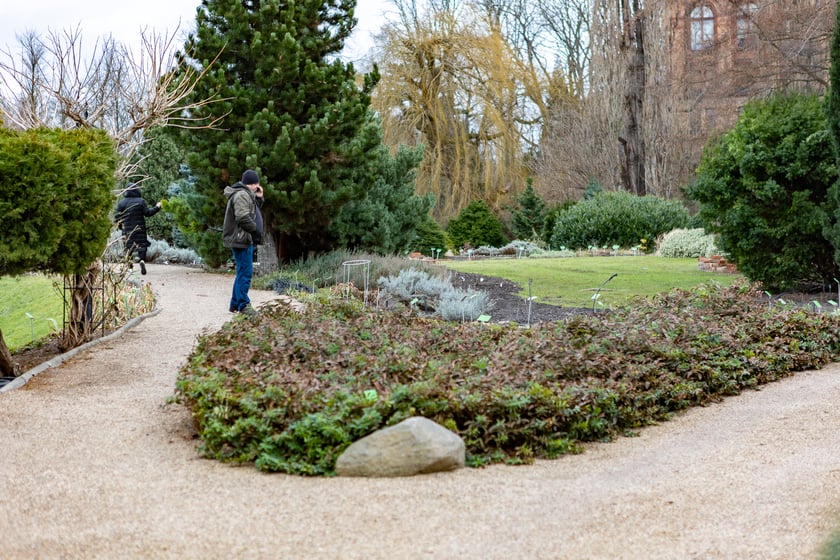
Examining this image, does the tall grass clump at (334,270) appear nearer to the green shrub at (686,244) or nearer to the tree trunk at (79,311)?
the tree trunk at (79,311)

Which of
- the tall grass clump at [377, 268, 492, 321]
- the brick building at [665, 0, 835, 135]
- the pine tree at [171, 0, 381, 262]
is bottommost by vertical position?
the tall grass clump at [377, 268, 492, 321]

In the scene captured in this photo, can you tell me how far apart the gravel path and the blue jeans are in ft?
11.9

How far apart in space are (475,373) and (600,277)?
906 centimetres

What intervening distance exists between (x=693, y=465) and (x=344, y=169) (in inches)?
409

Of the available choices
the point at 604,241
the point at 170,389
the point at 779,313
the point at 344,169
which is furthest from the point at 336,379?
the point at 604,241

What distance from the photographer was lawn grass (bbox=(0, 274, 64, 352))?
11.4m

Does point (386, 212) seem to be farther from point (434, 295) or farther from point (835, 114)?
point (835, 114)

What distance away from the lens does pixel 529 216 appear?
25.8m

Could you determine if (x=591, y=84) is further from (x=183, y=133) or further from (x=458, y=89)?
(x=183, y=133)

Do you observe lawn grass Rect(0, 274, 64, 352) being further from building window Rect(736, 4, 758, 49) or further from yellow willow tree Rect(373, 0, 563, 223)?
building window Rect(736, 4, 758, 49)

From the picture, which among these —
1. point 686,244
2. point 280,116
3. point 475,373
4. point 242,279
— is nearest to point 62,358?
point 242,279

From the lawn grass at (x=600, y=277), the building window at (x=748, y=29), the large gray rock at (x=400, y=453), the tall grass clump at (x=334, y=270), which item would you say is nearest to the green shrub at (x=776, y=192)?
the lawn grass at (x=600, y=277)

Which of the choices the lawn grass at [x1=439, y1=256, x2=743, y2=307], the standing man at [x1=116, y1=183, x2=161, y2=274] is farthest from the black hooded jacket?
the lawn grass at [x1=439, y1=256, x2=743, y2=307]

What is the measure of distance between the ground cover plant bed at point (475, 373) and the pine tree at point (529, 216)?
679 inches
